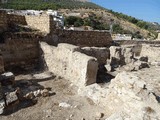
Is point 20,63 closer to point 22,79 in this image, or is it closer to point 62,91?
point 22,79

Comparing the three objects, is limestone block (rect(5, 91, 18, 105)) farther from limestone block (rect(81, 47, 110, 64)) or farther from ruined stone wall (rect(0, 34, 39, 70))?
limestone block (rect(81, 47, 110, 64))

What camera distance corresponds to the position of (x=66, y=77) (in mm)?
9359

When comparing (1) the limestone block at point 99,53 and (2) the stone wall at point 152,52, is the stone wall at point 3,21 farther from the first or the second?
(2) the stone wall at point 152,52

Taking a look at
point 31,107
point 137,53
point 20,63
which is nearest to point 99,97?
point 31,107

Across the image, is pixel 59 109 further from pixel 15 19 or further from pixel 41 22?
pixel 15 19

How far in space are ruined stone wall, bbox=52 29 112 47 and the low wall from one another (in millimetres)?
1370

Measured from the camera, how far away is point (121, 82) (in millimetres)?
6051

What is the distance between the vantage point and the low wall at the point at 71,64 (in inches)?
318

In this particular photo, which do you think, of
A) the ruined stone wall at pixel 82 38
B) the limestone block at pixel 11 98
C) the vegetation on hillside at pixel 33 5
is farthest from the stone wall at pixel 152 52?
the vegetation on hillside at pixel 33 5

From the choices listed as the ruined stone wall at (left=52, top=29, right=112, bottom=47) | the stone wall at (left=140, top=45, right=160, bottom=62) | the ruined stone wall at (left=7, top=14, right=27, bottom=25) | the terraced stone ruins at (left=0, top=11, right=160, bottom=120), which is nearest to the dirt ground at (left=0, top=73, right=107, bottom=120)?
the terraced stone ruins at (left=0, top=11, right=160, bottom=120)

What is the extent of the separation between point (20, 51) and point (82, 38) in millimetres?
3896

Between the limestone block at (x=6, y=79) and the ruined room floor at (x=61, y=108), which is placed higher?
the limestone block at (x=6, y=79)

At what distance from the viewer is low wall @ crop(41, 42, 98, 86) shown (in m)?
8.08

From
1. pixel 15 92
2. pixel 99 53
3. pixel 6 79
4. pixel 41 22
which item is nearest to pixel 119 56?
pixel 99 53
